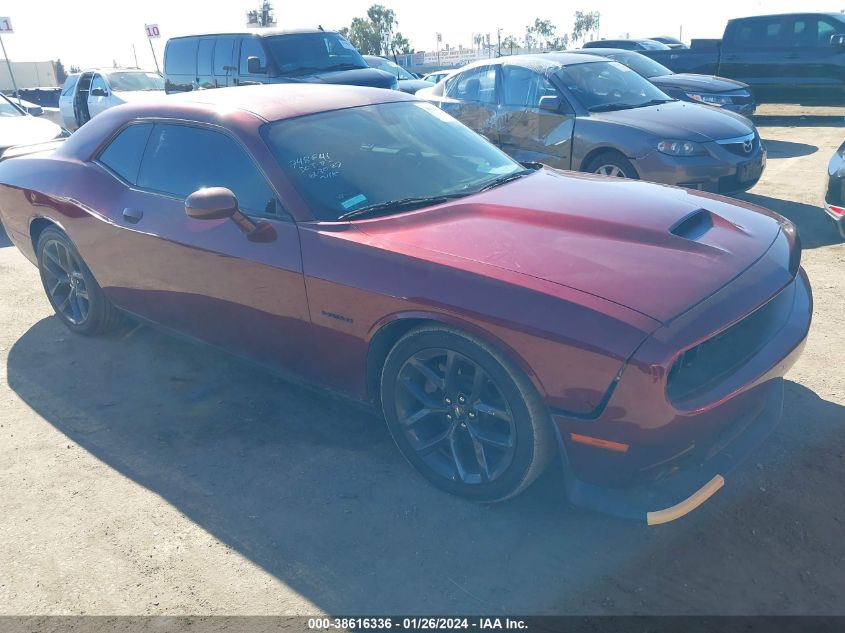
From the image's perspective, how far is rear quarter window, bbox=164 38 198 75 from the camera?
11.9 m

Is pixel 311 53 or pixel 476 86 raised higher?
pixel 311 53

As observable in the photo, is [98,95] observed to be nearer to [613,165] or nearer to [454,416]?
[613,165]

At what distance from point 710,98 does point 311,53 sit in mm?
6279

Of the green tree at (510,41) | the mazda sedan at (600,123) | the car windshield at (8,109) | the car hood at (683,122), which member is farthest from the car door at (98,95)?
the green tree at (510,41)

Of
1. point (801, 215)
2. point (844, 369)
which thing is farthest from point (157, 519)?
point (801, 215)

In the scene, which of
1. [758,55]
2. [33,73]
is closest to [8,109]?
[758,55]

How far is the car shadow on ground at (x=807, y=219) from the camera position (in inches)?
245

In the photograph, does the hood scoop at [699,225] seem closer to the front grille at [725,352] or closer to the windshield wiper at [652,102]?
the front grille at [725,352]

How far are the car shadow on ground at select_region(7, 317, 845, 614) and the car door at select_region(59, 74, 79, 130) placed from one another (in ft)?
39.2

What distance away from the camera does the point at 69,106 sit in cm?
1427

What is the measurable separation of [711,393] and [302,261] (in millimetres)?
1769

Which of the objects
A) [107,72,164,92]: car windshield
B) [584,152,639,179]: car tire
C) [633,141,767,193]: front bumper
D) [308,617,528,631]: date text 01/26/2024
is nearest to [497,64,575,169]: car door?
[584,152,639,179]: car tire

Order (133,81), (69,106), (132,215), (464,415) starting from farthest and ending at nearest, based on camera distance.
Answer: (133,81) → (69,106) → (132,215) → (464,415)

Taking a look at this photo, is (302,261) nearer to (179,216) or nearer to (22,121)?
(179,216)
